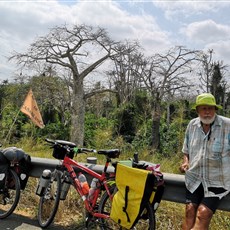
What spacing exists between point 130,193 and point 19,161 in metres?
2.10

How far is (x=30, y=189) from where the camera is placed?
531cm

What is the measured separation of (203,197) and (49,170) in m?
2.26

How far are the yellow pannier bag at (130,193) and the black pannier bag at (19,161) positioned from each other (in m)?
1.82

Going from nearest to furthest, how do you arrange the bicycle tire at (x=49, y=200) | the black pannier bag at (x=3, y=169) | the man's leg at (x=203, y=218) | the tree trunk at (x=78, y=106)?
the man's leg at (x=203, y=218)
the bicycle tire at (x=49, y=200)
the black pannier bag at (x=3, y=169)
the tree trunk at (x=78, y=106)

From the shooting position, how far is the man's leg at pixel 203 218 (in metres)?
3.15

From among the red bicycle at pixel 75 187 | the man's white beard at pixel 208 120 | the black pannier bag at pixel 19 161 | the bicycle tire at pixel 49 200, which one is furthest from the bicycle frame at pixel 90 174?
the man's white beard at pixel 208 120

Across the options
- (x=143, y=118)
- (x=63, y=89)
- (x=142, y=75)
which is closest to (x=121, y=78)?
(x=142, y=75)

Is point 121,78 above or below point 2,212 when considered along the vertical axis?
above

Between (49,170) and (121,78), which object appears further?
(121,78)

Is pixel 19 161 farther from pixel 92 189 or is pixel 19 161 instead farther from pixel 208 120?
pixel 208 120

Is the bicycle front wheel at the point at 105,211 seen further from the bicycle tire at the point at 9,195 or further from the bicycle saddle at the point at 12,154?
the bicycle saddle at the point at 12,154

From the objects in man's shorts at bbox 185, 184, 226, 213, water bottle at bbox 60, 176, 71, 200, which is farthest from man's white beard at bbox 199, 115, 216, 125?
water bottle at bbox 60, 176, 71, 200

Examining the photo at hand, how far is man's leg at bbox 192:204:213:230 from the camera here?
10.3ft

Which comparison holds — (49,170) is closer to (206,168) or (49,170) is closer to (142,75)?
(206,168)
